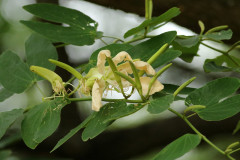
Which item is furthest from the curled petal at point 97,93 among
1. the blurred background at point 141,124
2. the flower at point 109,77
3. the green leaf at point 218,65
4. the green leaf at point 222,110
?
the blurred background at point 141,124

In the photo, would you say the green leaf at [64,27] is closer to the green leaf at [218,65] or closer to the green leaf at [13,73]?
the green leaf at [13,73]

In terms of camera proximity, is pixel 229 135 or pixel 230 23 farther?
pixel 229 135

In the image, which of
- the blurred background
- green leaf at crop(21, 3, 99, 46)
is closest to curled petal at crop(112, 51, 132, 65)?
green leaf at crop(21, 3, 99, 46)

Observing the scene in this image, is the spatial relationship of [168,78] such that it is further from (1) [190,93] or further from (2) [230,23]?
(1) [190,93]

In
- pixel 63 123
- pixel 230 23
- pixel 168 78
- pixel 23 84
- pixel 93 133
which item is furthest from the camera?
pixel 168 78

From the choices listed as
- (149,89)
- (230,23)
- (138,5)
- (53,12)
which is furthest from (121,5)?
(149,89)
